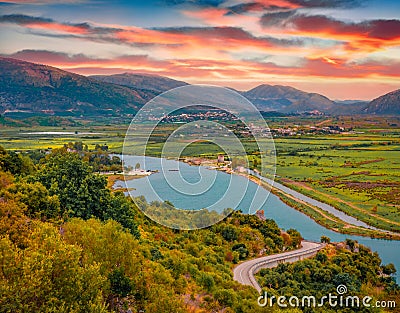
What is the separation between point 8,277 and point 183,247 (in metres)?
11.9

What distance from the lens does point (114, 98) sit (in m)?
169

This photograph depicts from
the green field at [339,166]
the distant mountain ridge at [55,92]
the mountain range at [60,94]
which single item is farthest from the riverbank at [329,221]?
the distant mountain ridge at [55,92]

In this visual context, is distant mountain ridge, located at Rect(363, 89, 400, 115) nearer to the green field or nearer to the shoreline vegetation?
the green field

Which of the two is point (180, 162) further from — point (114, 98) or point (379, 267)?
point (114, 98)

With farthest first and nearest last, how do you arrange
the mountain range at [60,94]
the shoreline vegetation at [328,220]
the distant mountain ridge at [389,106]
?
the distant mountain ridge at [389,106] < the mountain range at [60,94] < the shoreline vegetation at [328,220]

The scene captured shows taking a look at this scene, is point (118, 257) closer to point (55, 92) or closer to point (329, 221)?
point (329, 221)

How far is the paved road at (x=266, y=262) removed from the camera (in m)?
17.6

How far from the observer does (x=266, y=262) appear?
20.2 meters

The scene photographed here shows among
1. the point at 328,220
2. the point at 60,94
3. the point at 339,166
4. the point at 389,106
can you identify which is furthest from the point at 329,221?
the point at 389,106

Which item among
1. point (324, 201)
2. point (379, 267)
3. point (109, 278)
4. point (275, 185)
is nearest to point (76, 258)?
point (109, 278)

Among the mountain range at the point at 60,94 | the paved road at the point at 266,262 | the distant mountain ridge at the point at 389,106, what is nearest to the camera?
the paved road at the point at 266,262

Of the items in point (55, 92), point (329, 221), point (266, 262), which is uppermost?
point (55, 92)

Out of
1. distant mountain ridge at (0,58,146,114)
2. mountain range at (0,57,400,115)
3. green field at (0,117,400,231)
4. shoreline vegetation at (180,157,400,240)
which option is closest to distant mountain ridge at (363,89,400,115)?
mountain range at (0,57,400,115)

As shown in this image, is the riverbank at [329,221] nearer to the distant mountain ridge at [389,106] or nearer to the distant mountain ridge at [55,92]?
the distant mountain ridge at [55,92]
